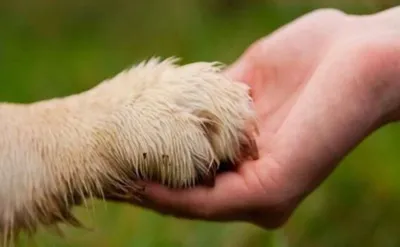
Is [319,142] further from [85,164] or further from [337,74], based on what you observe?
[85,164]

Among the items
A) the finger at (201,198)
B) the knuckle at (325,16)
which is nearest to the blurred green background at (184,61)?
the finger at (201,198)

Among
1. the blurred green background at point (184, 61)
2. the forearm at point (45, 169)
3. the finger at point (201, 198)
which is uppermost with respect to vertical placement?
the forearm at point (45, 169)

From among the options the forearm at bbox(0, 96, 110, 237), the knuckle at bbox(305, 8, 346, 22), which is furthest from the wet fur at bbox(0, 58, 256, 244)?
the knuckle at bbox(305, 8, 346, 22)

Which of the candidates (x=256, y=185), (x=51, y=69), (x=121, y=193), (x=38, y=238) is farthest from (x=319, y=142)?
(x=51, y=69)

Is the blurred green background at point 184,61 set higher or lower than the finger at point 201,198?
lower

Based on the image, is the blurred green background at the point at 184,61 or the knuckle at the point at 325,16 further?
the blurred green background at the point at 184,61

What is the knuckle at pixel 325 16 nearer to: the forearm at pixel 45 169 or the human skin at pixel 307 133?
the human skin at pixel 307 133
